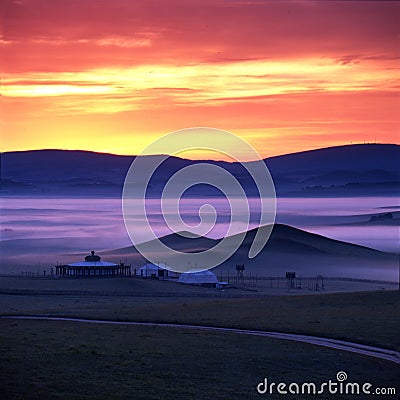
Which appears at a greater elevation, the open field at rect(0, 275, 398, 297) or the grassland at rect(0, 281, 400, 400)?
the open field at rect(0, 275, 398, 297)

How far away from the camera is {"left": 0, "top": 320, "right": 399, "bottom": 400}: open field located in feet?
87.1

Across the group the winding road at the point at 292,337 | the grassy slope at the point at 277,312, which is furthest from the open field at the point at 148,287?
the winding road at the point at 292,337

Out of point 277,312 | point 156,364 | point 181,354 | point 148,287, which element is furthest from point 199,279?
point 156,364

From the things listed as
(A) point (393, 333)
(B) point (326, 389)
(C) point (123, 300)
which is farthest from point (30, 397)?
(C) point (123, 300)

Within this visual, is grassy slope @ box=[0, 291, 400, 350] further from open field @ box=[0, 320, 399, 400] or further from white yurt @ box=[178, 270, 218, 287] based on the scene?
white yurt @ box=[178, 270, 218, 287]

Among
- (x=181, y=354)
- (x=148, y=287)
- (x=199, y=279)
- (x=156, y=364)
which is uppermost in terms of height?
(x=199, y=279)

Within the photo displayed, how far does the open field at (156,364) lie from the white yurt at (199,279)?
97.0 feet

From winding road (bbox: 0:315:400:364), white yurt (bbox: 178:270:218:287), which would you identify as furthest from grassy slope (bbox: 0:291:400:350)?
white yurt (bbox: 178:270:218:287)

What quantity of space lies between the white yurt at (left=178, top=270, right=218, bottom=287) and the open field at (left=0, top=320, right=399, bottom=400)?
97.0 feet

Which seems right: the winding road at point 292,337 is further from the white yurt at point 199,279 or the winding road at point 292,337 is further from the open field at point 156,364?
the white yurt at point 199,279

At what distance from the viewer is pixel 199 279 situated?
6631 centimetres

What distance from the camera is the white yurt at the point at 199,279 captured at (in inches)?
2601

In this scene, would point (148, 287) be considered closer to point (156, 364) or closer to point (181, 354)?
point (181, 354)

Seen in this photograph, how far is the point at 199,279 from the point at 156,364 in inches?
1426
